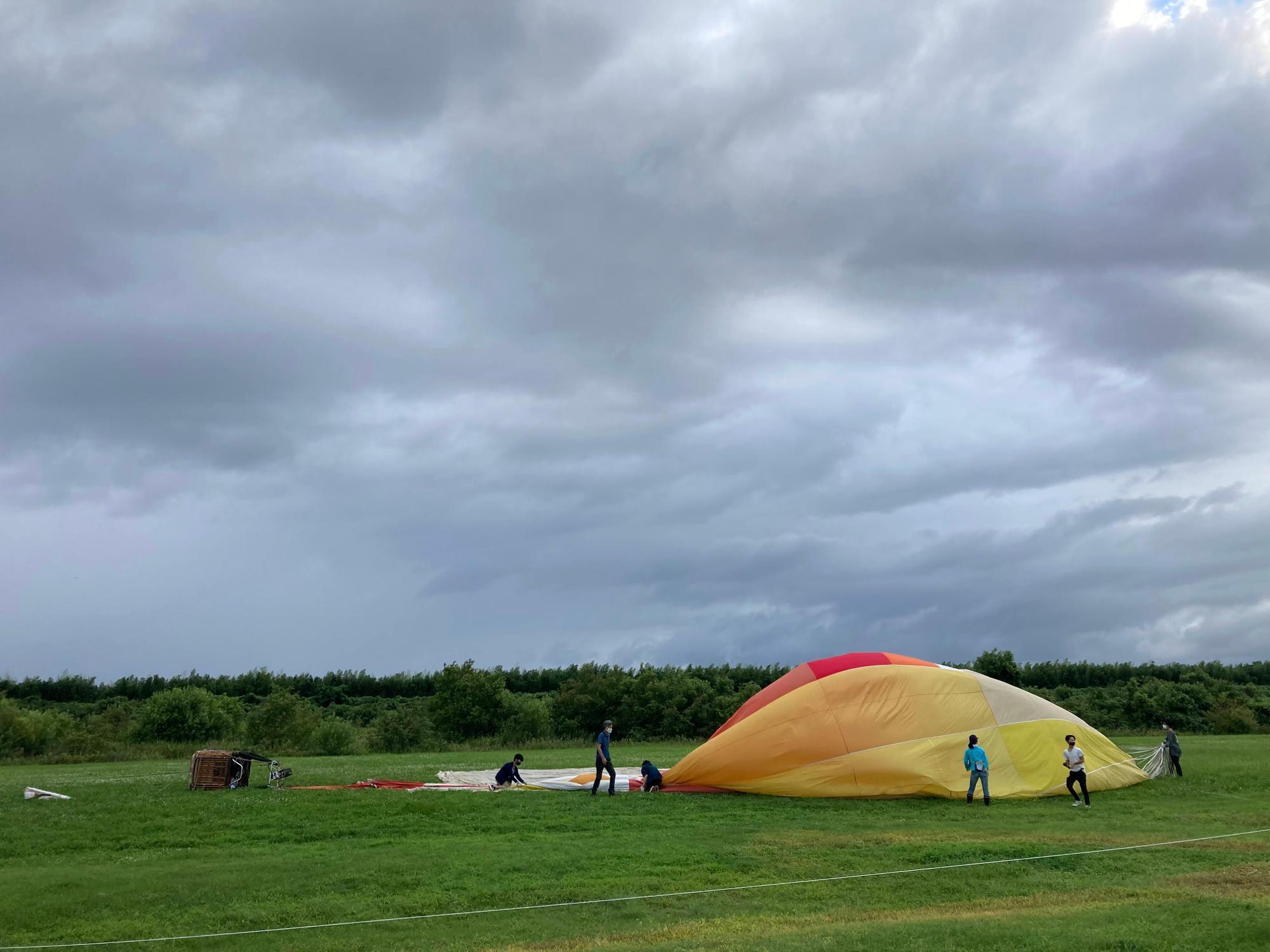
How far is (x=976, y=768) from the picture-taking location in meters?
21.3

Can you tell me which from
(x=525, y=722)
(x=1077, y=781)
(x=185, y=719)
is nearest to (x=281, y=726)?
(x=185, y=719)

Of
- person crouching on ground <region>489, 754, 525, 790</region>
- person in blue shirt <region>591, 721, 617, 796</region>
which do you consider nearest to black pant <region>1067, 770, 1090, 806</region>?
person in blue shirt <region>591, 721, 617, 796</region>

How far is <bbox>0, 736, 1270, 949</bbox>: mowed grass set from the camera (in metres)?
10.8

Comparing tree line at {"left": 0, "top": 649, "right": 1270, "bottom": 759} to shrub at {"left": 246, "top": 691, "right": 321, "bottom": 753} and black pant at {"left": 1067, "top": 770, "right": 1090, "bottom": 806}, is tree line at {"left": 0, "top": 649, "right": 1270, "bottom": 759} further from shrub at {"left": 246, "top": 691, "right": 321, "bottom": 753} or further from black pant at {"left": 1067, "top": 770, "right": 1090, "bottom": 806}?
black pant at {"left": 1067, "top": 770, "right": 1090, "bottom": 806}

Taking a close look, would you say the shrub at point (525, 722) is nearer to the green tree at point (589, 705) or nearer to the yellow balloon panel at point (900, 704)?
the green tree at point (589, 705)

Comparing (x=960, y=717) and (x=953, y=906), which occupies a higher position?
(x=960, y=717)

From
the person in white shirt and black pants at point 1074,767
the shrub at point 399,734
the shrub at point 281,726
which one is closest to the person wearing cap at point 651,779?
the person in white shirt and black pants at point 1074,767

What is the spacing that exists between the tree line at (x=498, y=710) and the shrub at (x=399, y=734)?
81 millimetres

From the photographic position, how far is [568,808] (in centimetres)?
2003

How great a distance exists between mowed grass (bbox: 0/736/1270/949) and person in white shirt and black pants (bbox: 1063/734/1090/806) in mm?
437

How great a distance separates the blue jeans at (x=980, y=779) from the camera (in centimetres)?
2112

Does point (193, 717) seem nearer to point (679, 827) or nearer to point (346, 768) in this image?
point (346, 768)

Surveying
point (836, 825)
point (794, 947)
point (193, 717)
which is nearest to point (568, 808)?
point (836, 825)

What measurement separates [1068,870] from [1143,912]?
3.03 metres
